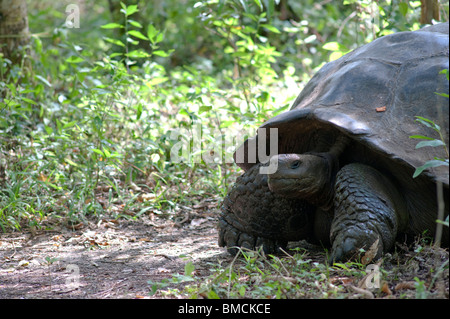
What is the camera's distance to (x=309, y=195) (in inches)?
121

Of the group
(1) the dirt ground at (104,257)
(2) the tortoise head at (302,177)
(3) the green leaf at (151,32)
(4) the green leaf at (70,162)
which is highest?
(3) the green leaf at (151,32)

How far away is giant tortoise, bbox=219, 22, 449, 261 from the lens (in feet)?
8.97

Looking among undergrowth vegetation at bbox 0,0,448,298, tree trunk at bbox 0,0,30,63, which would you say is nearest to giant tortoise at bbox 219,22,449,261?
undergrowth vegetation at bbox 0,0,448,298

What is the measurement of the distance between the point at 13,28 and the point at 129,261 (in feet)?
11.4

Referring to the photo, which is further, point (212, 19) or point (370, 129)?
point (212, 19)

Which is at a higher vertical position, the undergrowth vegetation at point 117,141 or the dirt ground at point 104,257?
the undergrowth vegetation at point 117,141

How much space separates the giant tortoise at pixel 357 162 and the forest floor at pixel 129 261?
0.18 metres

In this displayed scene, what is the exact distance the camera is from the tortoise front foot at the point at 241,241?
3367 mm

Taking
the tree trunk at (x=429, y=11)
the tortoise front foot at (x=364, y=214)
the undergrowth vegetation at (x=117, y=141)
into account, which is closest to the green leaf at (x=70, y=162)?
the undergrowth vegetation at (x=117, y=141)

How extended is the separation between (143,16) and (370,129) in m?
8.16

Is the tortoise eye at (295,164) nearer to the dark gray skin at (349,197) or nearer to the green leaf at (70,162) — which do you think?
the dark gray skin at (349,197)

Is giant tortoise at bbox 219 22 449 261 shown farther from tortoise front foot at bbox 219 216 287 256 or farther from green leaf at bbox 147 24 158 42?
green leaf at bbox 147 24 158 42
